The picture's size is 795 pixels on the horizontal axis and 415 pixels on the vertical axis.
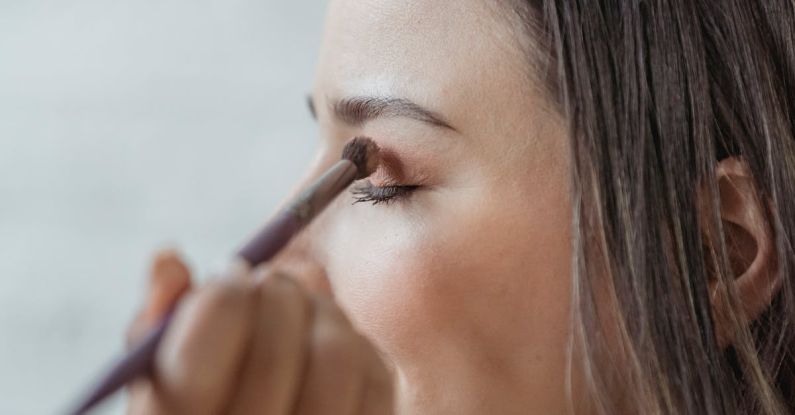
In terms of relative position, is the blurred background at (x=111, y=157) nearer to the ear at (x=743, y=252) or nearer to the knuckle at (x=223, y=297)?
the ear at (x=743, y=252)

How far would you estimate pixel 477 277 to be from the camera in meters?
0.72

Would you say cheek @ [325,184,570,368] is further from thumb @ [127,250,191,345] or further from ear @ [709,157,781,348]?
thumb @ [127,250,191,345]

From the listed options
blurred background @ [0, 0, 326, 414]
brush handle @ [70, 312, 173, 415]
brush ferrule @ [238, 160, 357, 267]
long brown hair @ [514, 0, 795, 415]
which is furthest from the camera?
blurred background @ [0, 0, 326, 414]

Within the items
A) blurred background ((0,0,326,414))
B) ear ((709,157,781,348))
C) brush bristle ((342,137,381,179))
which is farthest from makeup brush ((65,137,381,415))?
blurred background ((0,0,326,414))

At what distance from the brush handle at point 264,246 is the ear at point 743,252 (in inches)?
9.7

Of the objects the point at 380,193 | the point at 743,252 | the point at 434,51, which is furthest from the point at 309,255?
the point at 743,252

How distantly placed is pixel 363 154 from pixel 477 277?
0.11 meters

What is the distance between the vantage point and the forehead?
0.74 m

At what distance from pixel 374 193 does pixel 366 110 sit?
6cm

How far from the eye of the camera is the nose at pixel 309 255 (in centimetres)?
80

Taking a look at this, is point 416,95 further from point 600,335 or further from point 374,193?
point 600,335

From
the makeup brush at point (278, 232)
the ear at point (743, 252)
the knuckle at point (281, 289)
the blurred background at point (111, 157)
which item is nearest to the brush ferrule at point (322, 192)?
the makeup brush at point (278, 232)

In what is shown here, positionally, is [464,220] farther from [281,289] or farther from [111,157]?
[111,157]

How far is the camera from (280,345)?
1.57 feet
